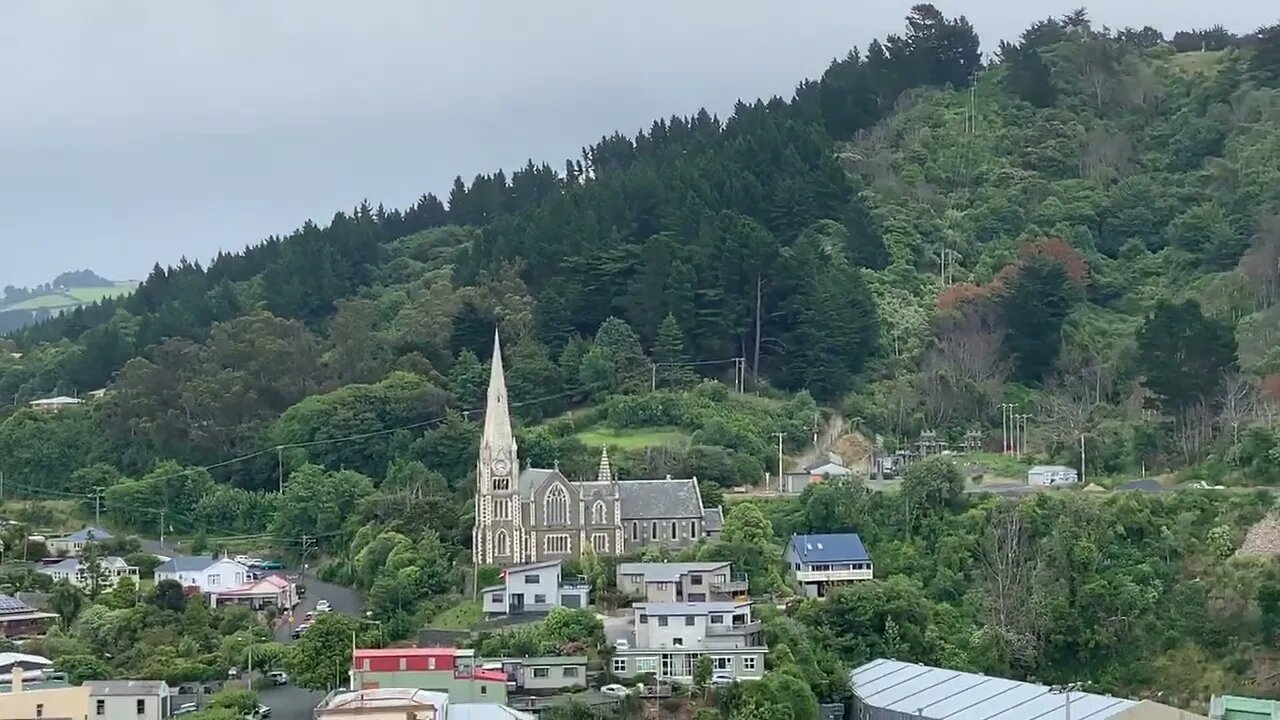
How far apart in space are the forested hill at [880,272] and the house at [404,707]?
19068mm

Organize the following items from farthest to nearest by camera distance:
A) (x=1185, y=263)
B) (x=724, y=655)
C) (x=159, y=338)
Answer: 1. (x=159, y=338)
2. (x=1185, y=263)
3. (x=724, y=655)

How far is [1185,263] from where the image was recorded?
60625 millimetres

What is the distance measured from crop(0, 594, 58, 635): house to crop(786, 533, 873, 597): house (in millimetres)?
14452

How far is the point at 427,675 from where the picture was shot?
3616 cm

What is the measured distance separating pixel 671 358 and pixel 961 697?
2000 cm

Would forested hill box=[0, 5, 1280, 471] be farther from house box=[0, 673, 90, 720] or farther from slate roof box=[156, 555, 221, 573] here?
house box=[0, 673, 90, 720]

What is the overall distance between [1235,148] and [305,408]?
1108 inches

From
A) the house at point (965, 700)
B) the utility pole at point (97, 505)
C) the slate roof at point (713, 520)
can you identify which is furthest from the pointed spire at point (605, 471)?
the utility pole at point (97, 505)

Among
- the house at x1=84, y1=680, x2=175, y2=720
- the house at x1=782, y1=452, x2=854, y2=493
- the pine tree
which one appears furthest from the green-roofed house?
the pine tree

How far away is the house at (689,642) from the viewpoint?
37.9m

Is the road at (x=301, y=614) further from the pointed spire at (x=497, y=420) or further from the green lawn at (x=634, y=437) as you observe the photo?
the green lawn at (x=634, y=437)

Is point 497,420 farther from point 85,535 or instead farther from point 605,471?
point 85,535

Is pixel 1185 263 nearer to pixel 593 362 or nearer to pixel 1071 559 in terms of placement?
pixel 593 362

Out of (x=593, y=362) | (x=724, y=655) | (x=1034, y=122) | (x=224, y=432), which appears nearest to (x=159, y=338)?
(x=224, y=432)
